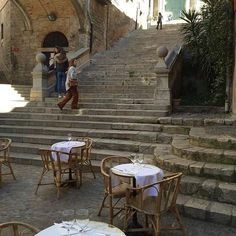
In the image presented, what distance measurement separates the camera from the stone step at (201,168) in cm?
494

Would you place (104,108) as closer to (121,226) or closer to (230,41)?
(230,41)

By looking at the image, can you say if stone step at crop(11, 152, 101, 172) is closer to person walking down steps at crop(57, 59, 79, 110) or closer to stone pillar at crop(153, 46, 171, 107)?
person walking down steps at crop(57, 59, 79, 110)

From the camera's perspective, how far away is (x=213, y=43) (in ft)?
30.9

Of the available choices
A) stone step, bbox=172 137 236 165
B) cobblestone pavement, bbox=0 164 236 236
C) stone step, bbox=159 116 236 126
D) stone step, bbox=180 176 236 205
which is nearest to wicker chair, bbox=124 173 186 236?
cobblestone pavement, bbox=0 164 236 236

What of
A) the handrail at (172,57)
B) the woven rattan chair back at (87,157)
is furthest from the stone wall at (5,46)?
the woven rattan chair back at (87,157)

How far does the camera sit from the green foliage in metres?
9.06

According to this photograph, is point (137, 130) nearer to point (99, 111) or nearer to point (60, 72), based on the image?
point (99, 111)

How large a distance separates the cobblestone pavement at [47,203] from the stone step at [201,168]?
850mm

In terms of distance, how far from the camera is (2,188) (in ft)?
18.7

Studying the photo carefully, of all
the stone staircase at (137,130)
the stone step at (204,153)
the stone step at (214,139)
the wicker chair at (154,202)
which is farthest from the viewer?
the stone step at (214,139)

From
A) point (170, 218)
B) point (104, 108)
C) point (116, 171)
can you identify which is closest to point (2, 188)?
point (116, 171)

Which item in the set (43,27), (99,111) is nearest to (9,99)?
(99,111)

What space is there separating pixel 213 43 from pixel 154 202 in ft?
21.4

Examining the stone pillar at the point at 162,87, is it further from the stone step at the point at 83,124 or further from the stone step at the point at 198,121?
the stone step at the point at 83,124
